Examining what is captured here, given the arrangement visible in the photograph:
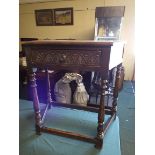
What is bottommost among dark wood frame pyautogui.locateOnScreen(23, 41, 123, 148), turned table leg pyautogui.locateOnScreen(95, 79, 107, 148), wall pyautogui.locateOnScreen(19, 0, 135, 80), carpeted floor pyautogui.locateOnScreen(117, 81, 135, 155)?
carpeted floor pyautogui.locateOnScreen(117, 81, 135, 155)

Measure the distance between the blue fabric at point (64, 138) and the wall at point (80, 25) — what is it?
2.78 meters

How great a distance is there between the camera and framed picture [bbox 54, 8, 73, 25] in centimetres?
416

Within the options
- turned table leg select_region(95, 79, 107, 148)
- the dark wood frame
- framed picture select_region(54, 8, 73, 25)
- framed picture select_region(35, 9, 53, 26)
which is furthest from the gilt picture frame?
turned table leg select_region(95, 79, 107, 148)

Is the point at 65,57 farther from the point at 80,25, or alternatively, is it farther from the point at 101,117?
the point at 80,25

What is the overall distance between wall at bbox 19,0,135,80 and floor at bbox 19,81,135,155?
1090 millimetres

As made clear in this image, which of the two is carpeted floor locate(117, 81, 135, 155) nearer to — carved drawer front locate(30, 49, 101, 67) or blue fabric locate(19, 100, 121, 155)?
blue fabric locate(19, 100, 121, 155)

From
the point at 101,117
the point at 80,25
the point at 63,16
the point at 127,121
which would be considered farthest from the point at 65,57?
the point at 63,16

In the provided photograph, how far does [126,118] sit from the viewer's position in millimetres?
2045

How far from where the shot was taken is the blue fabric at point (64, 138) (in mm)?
1081

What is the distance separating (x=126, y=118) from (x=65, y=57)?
1386mm

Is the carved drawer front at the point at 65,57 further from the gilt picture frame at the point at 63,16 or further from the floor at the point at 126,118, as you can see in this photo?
the gilt picture frame at the point at 63,16
